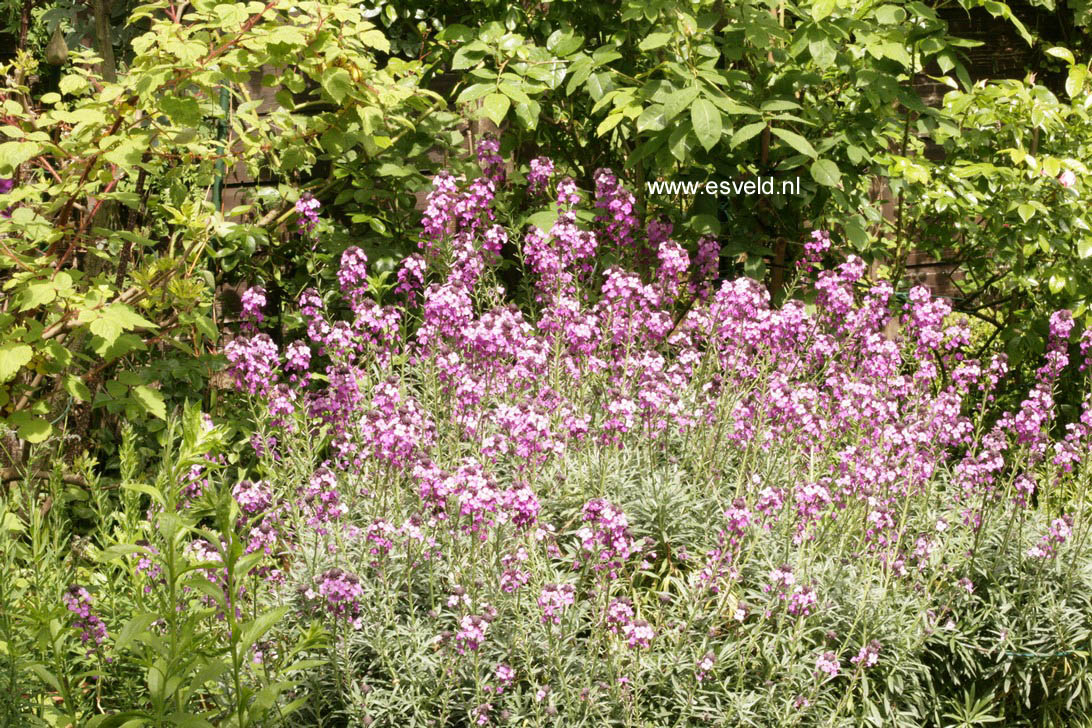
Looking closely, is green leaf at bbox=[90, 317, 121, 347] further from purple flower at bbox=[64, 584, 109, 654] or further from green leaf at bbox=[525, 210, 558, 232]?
green leaf at bbox=[525, 210, 558, 232]

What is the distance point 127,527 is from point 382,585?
755mm

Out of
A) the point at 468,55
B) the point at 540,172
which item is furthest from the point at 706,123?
the point at 468,55

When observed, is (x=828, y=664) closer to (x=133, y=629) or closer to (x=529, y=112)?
(x=133, y=629)

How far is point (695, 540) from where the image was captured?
138 inches

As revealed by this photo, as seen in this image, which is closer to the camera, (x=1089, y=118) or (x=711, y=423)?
(x=711, y=423)

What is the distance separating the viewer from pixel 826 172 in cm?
438

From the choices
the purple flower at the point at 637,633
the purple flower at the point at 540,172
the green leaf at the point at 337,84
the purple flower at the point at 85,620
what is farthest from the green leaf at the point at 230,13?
the purple flower at the point at 637,633

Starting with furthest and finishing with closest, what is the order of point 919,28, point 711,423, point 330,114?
point 919,28 → point 330,114 → point 711,423

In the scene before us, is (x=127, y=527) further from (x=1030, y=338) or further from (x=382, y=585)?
(x=1030, y=338)

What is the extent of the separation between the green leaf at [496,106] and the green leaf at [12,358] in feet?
6.21

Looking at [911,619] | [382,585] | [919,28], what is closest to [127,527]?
[382,585]

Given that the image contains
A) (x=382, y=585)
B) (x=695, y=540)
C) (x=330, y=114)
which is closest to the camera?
(x=382, y=585)

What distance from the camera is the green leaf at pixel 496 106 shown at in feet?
13.6

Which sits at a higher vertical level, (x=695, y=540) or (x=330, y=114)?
(x=330, y=114)
